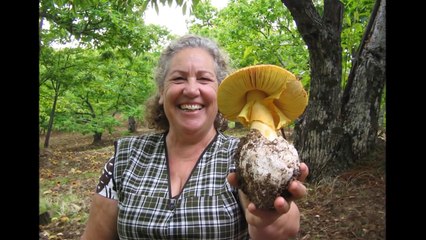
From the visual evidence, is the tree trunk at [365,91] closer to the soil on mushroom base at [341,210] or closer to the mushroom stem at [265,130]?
the soil on mushroom base at [341,210]

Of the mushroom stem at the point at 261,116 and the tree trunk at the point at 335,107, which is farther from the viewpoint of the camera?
the tree trunk at the point at 335,107

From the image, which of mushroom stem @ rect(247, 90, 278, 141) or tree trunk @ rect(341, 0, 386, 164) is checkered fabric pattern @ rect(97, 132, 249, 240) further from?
tree trunk @ rect(341, 0, 386, 164)

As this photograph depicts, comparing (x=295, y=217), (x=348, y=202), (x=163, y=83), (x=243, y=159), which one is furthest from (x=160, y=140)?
(x=348, y=202)

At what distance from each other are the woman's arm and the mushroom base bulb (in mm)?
582

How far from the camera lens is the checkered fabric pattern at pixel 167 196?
3.94 ft

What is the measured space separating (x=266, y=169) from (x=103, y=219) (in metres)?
0.73

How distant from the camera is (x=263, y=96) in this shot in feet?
4.02

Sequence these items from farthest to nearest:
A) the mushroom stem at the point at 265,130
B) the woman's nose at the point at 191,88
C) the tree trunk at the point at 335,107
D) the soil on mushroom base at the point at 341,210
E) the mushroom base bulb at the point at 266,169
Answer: the tree trunk at the point at 335,107, the soil on mushroom base at the point at 341,210, the woman's nose at the point at 191,88, the mushroom stem at the point at 265,130, the mushroom base bulb at the point at 266,169

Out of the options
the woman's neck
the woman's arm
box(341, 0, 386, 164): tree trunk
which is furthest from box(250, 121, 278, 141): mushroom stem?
box(341, 0, 386, 164): tree trunk

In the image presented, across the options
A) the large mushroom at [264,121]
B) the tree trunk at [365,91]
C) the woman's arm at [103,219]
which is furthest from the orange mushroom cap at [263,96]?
the tree trunk at [365,91]

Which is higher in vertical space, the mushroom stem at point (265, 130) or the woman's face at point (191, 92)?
the woman's face at point (191, 92)

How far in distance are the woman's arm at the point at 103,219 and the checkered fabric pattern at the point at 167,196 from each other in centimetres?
3

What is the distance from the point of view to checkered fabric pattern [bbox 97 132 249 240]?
1200mm
